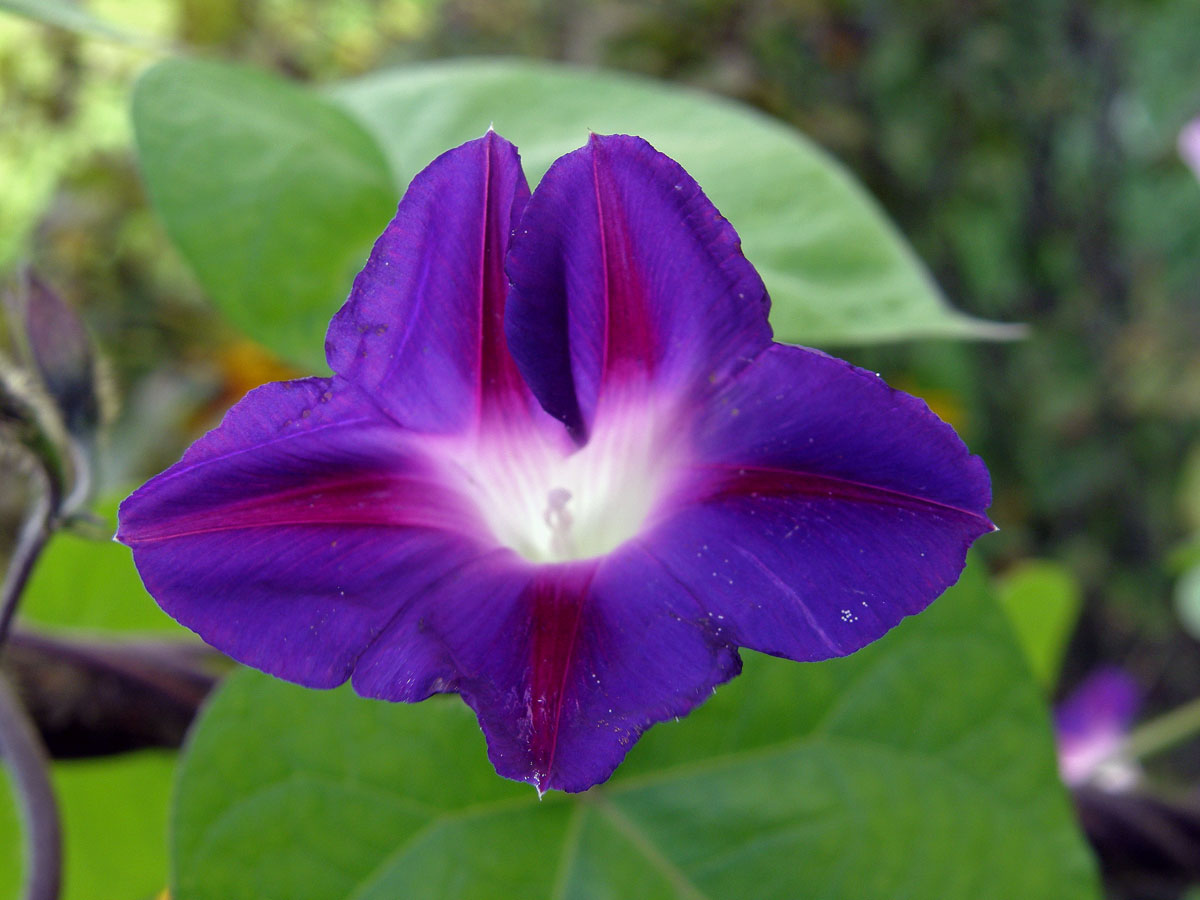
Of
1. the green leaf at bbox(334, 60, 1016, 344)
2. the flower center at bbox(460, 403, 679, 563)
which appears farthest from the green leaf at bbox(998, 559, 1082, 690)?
the flower center at bbox(460, 403, 679, 563)

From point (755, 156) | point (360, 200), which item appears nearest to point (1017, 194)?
point (755, 156)

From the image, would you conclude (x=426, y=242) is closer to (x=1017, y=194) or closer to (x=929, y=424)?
(x=929, y=424)

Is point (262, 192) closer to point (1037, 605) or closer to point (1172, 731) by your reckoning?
point (1037, 605)

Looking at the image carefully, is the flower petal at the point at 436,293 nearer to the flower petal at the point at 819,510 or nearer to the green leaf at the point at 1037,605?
the flower petal at the point at 819,510

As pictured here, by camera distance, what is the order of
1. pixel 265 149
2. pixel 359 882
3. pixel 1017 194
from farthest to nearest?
pixel 1017 194
pixel 265 149
pixel 359 882

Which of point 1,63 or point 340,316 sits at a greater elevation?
point 340,316

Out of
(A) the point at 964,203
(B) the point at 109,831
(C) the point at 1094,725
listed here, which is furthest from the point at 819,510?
(A) the point at 964,203
